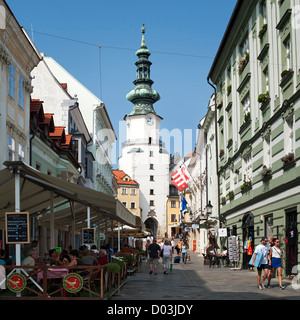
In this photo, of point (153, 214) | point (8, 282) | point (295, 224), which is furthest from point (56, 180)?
point (153, 214)

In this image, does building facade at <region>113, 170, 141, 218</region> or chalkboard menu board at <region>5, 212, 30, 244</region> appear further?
building facade at <region>113, 170, 141, 218</region>

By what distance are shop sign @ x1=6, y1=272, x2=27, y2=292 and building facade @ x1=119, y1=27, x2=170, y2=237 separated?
345ft

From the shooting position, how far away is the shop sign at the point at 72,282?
469 inches

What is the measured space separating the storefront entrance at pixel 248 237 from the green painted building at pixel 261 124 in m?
0.05

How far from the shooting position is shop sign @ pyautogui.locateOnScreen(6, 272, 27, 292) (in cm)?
1195

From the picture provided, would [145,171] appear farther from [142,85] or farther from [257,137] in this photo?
[257,137]

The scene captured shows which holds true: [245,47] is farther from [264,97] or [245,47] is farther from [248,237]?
[248,237]

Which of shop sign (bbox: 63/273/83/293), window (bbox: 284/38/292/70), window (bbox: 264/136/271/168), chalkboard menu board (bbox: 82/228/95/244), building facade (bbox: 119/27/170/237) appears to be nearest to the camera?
shop sign (bbox: 63/273/83/293)

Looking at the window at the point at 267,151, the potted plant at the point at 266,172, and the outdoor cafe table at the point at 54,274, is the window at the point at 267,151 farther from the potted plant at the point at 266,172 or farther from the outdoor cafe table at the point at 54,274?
the outdoor cafe table at the point at 54,274

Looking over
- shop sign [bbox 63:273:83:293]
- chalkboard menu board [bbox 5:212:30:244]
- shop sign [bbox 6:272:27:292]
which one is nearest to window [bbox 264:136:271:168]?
shop sign [bbox 63:273:83:293]

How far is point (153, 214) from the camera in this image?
118m

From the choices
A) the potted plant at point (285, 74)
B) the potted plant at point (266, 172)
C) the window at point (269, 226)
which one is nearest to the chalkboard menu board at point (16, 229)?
the potted plant at point (285, 74)

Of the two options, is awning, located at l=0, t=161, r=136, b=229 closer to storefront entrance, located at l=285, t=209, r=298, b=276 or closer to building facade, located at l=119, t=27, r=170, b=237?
storefront entrance, located at l=285, t=209, r=298, b=276

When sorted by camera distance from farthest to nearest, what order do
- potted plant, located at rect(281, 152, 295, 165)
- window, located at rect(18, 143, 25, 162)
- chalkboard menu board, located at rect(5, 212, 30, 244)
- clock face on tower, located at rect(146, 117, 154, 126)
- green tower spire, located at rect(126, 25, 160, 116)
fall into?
clock face on tower, located at rect(146, 117, 154, 126) < green tower spire, located at rect(126, 25, 160, 116) < window, located at rect(18, 143, 25, 162) < potted plant, located at rect(281, 152, 295, 165) < chalkboard menu board, located at rect(5, 212, 30, 244)
